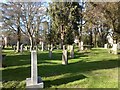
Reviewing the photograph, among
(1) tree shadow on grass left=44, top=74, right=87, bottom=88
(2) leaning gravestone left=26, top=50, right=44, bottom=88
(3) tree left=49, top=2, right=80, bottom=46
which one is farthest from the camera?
(3) tree left=49, top=2, right=80, bottom=46

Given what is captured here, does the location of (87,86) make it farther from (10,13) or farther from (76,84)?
(10,13)

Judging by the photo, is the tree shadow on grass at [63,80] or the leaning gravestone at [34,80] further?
the tree shadow on grass at [63,80]

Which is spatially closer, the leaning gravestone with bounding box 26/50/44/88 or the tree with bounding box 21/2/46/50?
the leaning gravestone with bounding box 26/50/44/88

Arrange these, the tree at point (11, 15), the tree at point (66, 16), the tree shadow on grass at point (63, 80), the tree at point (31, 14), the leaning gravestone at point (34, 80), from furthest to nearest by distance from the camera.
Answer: the tree at point (66, 16) < the tree at point (31, 14) < the tree at point (11, 15) < the tree shadow on grass at point (63, 80) < the leaning gravestone at point (34, 80)

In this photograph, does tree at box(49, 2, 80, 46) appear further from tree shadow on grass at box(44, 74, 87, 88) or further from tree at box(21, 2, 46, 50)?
tree shadow on grass at box(44, 74, 87, 88)

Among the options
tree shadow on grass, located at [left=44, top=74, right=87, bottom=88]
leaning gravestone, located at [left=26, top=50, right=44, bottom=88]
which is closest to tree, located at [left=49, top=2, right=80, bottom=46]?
tree shadow on grass, located at [left=44, top=74, right=87, bottom=88]

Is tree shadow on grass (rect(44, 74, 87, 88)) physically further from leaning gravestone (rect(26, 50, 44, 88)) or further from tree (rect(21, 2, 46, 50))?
tree (rect(21, 2, 46, 50))

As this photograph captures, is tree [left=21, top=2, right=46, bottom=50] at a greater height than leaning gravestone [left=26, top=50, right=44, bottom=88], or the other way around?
tree [left=21, top=2, right=46, bottom=50]

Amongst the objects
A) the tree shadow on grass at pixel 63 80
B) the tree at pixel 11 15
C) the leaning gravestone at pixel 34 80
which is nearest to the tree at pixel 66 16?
the tree at pixel 11 15

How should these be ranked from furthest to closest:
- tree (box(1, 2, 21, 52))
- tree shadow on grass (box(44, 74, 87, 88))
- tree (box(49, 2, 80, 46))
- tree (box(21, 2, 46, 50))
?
tree (box(49, 2, 80, 46)) < tree (box(21, 2, 46, 50)) < tree (box(1, 2, 21, 52)) < tree shadow on grass (box(44, 74, 87, 88))

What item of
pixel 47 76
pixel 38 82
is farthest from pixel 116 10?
pixel 38 82

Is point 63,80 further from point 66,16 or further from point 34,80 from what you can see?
point 66,16

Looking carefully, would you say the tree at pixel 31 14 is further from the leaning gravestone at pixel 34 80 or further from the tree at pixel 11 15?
the leaning gravestone at pixel 34 80

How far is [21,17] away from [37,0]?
3801 mm
